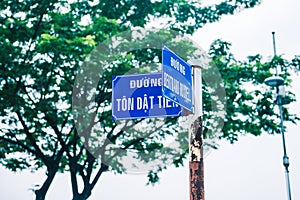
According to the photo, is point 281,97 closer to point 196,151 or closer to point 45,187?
point 45,187

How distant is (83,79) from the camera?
10.9m

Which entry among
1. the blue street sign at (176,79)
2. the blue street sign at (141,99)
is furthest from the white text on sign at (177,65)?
the blue street sign at (141,99)

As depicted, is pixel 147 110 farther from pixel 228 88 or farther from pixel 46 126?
pixel 46 126

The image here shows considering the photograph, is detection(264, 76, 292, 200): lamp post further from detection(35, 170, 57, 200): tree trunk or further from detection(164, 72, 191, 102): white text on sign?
detection(164, 72, 191, 102): white text on sign

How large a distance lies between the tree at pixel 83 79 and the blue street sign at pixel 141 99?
287 inches

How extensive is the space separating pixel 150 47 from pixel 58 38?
7.91 ft

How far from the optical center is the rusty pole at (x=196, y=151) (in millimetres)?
2887

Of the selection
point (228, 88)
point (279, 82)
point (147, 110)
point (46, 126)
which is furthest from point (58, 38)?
point (147, 110)

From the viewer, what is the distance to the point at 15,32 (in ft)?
37.7

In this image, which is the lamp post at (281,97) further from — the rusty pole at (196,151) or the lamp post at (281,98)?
the rusty pole at (196,151)

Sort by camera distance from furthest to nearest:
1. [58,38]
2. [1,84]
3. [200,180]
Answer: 1. [1,84]
2. [58,38]
3. [200,180]

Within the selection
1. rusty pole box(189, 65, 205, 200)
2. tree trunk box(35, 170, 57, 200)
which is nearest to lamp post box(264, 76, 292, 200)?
tree trunk box(35, 170, 57, 200)

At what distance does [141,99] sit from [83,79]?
26.3 ft

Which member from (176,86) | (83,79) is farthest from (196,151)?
(83,79)
